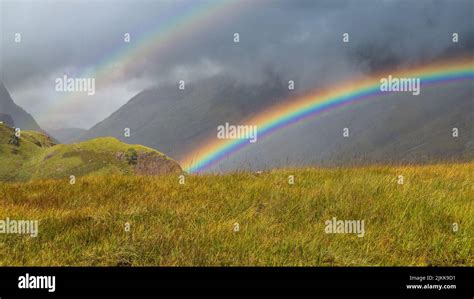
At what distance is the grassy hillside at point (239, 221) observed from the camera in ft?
17.1

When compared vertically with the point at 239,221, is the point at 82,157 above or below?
above

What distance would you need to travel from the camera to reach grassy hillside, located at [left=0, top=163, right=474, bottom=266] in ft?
17.1

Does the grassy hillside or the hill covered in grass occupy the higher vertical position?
the hill covered in grass

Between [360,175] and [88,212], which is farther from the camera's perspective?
[360,175]

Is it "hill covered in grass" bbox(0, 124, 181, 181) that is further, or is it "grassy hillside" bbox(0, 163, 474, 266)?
"hill covered in grass" bbox(0, 124, 181, 181)

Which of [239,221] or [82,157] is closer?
[239,221]

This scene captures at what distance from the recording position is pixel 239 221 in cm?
635

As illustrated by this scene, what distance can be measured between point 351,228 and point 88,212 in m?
4.58

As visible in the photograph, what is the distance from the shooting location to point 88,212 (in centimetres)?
667

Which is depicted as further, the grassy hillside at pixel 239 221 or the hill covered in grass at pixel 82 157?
the hill covered in grass at pixel 82 157
